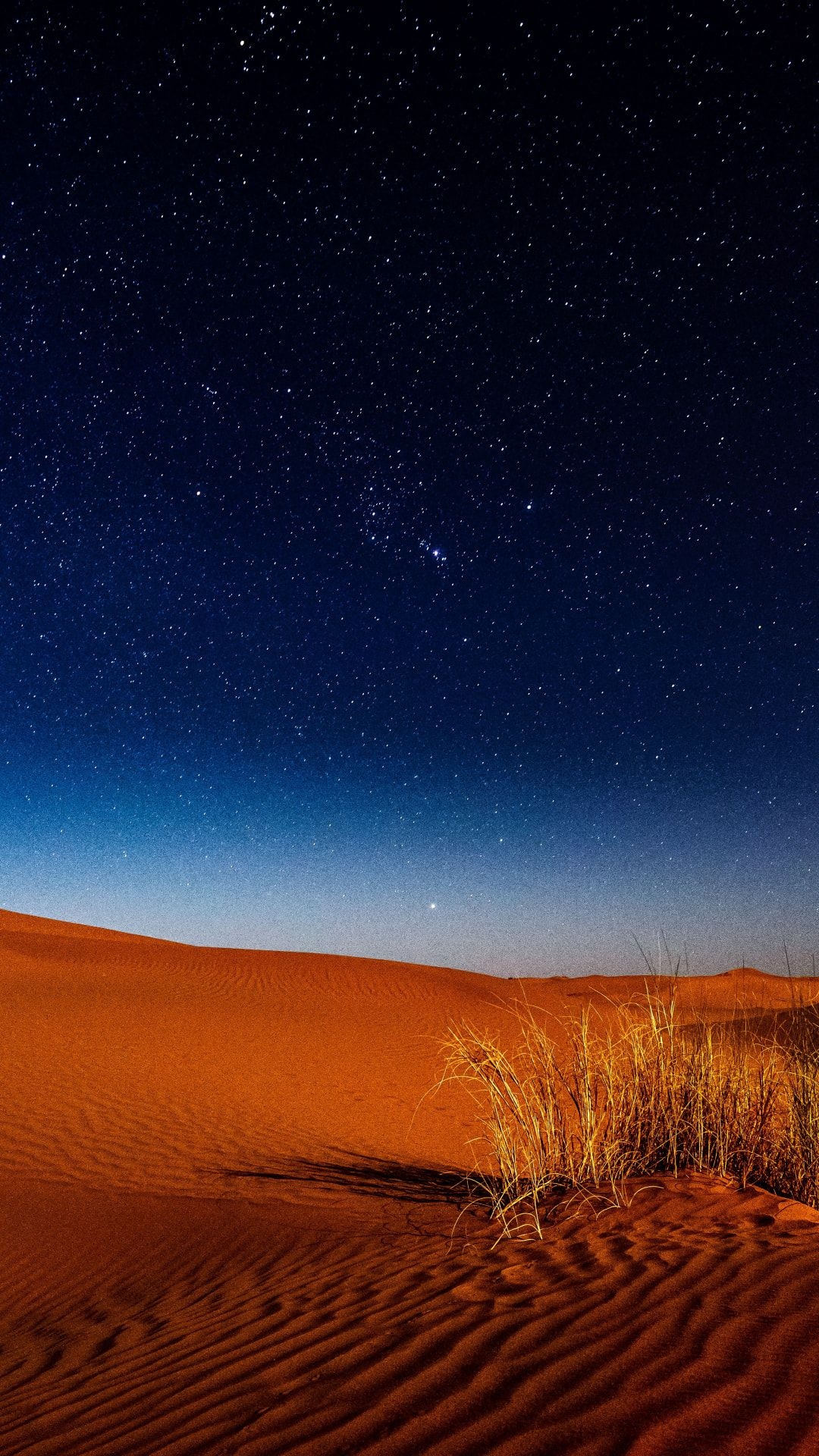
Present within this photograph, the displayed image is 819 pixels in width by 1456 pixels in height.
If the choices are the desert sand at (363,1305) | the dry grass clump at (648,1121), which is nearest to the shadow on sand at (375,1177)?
the desert sand at (363,1305)

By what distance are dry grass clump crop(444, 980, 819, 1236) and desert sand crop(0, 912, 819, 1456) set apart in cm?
33

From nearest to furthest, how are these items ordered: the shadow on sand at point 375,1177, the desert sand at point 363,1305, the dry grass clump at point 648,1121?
the desert sand at point 363,1305 < the dry grass clump at point 648,1121 < the shadow on sand at point 375,1177

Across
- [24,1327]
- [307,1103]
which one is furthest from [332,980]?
[24,1327]

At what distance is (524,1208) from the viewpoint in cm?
460

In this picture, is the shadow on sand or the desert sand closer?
the desert sand

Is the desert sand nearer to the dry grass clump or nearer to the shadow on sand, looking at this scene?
the shadow on sand

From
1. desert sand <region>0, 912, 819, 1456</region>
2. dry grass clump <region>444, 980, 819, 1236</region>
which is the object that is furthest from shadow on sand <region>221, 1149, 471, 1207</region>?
dry grass clump <region>444, 980, 819, 1236</region>

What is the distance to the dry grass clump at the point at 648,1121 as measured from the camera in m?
4.77

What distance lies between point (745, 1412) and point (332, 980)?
944 inches

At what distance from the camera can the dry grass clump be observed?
4.77m

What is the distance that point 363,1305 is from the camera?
3369 mm

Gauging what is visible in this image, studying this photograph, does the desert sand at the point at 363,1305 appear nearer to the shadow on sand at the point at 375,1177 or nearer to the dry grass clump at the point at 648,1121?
the shadow on sand at the point at 375,1177

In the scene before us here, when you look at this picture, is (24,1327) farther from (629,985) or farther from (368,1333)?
(629,985)

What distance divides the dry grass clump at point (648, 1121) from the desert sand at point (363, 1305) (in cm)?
33
